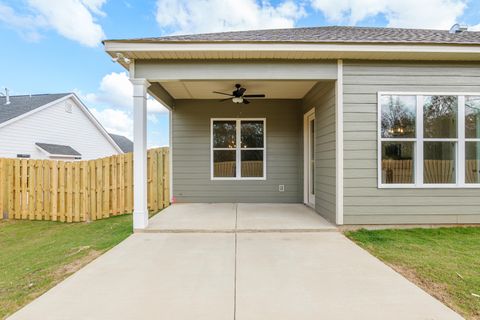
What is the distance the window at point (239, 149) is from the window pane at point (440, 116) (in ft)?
12.2

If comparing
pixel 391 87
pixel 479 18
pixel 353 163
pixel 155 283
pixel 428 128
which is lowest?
pixel 155 283

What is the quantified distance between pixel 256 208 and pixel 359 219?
2415 mm

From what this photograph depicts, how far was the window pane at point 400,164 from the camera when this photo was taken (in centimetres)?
476

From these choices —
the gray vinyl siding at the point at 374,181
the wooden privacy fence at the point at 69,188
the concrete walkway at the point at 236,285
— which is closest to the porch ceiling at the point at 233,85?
the gray vinyl siding at the point at 374,181

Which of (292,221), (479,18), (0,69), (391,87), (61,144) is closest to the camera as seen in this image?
(391,87)

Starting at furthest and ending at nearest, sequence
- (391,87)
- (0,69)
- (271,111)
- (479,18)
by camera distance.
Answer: (0,69)
(479,18)
(271,111)
(391,87)

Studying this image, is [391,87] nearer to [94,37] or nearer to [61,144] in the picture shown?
[94,37]

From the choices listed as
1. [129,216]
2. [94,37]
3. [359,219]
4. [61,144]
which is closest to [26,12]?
[94,37]

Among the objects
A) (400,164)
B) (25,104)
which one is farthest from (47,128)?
(400,164)

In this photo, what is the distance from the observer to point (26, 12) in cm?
995

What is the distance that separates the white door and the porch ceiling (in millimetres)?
693

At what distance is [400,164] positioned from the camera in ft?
15.7

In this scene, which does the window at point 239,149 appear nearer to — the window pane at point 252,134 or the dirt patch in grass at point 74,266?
the window pane at point 252,134

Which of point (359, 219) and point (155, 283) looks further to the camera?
point (359, 219)
